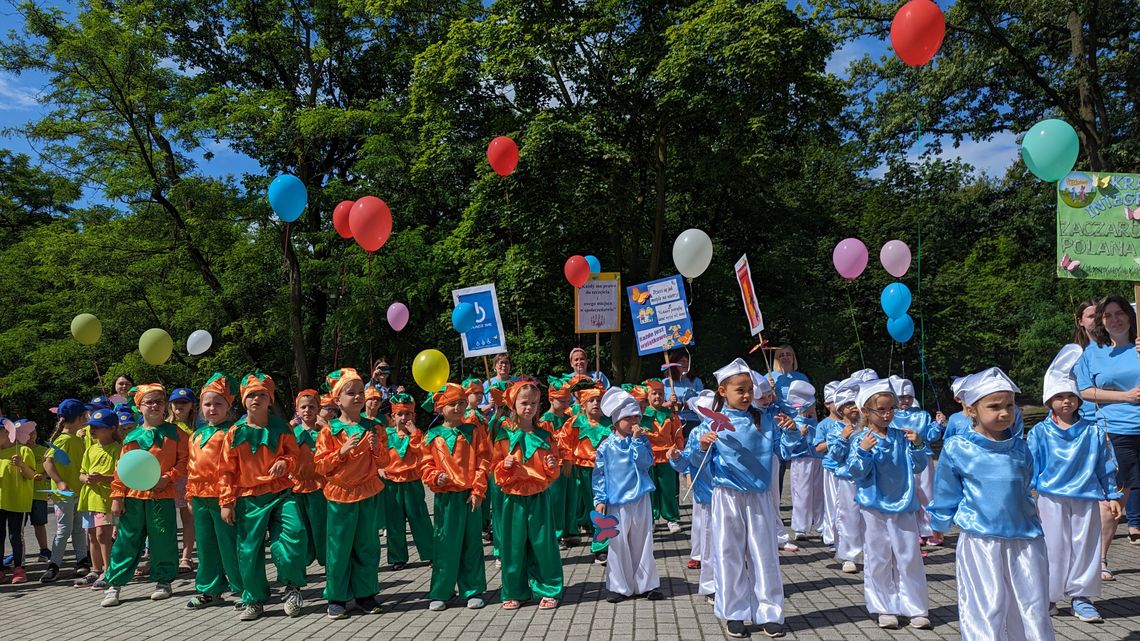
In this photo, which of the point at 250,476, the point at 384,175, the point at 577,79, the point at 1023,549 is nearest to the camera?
the point at 1023,549

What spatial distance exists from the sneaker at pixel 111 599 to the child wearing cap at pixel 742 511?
5.38 m

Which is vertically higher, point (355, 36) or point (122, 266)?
point (355, 36)

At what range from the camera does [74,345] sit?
2034 centimetres

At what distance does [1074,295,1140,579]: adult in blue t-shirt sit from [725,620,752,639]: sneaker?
3.44m

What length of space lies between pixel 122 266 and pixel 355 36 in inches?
388

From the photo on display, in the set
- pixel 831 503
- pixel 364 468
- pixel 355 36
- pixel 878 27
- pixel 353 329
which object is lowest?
pixel 831 503

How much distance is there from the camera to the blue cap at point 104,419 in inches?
295

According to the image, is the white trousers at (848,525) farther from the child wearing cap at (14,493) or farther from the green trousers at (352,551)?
the child wearing cap at (14,493)

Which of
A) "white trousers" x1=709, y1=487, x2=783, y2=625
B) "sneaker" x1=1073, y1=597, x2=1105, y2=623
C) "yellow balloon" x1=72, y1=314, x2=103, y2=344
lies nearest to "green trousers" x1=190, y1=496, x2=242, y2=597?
"white trousers" x1=709, y1=487, x2=783, y2=625

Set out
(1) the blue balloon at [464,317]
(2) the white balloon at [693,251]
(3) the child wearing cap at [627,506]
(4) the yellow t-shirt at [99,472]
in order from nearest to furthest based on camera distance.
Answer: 1. (3) the child wearing cap at [627,506]
2. (4) the yellow t-shirt at [99,472]
3. (1) the blue balloon at [464,317]
4. (2) the white balloon at [693,251]

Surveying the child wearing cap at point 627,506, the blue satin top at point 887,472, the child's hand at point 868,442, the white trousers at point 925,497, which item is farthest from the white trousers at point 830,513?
the child's hand at point 868,442

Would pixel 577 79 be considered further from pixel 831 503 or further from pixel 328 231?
pixel 831 503

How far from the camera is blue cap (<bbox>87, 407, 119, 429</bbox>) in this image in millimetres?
7496

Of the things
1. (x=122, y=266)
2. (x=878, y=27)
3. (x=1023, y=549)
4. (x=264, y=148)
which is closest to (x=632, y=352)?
(x=878, y=27)
